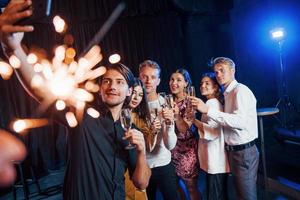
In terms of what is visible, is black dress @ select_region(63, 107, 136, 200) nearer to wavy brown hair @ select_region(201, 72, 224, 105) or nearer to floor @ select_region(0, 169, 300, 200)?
wavy brown hair @ select_region(201, 72, 224, 105)

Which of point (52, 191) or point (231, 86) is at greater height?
point (231, 86)

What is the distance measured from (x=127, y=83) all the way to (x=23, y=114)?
422 cm

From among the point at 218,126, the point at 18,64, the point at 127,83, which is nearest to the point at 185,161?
the point at 218,126

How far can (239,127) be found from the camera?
2.52m

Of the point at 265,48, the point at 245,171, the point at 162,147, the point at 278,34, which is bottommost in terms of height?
the point at 245,171

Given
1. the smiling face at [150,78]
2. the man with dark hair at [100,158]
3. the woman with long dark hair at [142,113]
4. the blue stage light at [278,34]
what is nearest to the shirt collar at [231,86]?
the smiling face at [150,78]

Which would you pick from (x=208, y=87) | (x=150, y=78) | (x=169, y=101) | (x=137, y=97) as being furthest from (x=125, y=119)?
(x=208, y=87)

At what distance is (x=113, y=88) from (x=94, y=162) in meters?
0.46

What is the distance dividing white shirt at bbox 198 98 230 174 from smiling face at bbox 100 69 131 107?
1198 millimetres

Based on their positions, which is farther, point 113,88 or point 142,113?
point 142,113

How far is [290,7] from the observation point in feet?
21.7

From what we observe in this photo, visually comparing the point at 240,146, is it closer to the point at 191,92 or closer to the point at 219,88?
the point at 219,88

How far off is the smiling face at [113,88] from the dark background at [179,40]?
378cm

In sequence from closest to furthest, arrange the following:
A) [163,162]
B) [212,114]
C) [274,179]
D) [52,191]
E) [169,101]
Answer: [169,101] < [163,162] < [212,114] < [274,179] < [52,191]
